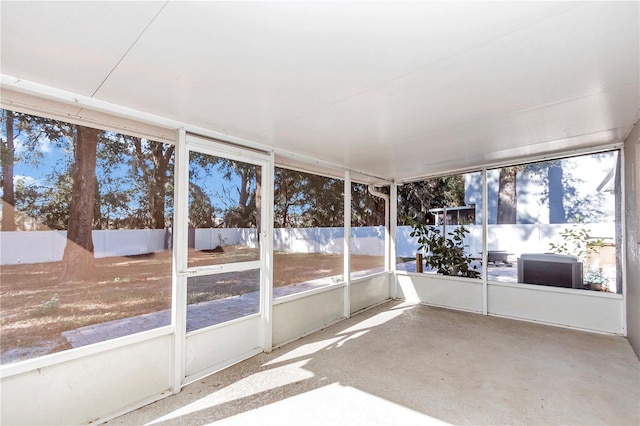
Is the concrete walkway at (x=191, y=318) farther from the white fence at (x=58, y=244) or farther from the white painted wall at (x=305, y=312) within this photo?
the white fence at (x=58, y=244)

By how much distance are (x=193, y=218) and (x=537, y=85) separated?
9.28ft

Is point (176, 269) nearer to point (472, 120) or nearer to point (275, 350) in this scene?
point (275, 350)

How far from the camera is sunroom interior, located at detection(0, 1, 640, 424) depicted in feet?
4.58

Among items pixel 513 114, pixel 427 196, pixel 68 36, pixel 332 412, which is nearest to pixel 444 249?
pixel 427 196

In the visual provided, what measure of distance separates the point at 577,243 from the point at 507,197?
106 cm

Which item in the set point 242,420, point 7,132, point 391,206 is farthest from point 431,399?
point 391,206

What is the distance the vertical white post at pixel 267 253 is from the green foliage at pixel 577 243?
395cm

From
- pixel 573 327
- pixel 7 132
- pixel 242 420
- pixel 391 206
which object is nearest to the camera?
pixel 7 132

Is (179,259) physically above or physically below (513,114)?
below

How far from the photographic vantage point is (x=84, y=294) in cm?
208

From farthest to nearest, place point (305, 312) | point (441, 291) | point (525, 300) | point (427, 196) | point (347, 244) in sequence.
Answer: point (427, 196)
point (441, 291)
point (347, 244)
point (525, 300)
point (305, 312)

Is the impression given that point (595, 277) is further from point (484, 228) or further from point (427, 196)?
point (427, 196)

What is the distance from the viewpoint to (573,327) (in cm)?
386

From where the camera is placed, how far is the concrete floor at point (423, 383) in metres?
2.10
